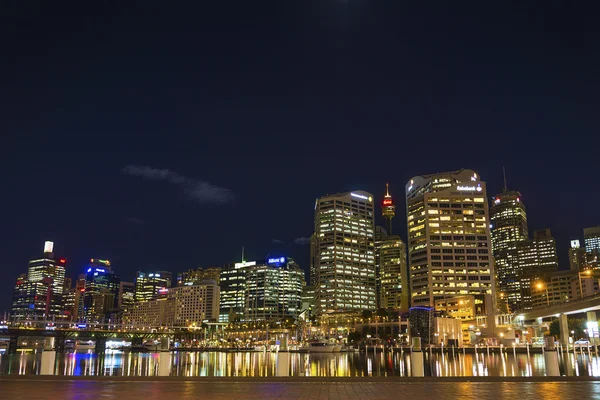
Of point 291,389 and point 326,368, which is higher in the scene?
point 291,389

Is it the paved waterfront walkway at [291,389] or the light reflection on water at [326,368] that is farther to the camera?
the light reflection on water at [326,368]

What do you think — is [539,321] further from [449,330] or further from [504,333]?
[449,330]

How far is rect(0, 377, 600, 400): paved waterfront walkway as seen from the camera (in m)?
18.3

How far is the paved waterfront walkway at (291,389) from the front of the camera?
18266 millimetres

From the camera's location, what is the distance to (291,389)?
21.0m

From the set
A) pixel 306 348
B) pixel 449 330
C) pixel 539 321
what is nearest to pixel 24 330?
pixel 306 348

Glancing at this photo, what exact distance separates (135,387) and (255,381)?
560 centimetres

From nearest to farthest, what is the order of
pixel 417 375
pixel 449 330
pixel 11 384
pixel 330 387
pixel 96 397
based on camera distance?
pixel 96 397
pixel 330 387
pixel 11 384
pixel 417 375
pixel 449 330

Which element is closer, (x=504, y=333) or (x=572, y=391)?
(x=572, y=391)

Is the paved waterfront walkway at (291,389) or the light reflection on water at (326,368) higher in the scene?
the paved waterfront walkway at (291,389)

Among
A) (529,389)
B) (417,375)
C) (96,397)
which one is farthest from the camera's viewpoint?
(417,375)

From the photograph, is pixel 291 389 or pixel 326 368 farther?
pixel 326 368

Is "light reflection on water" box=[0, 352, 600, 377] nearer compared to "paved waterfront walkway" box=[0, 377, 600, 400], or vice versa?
"paved waterfront walkway" box=[0, 377, 600, 400]

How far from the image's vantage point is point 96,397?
60.1ft
